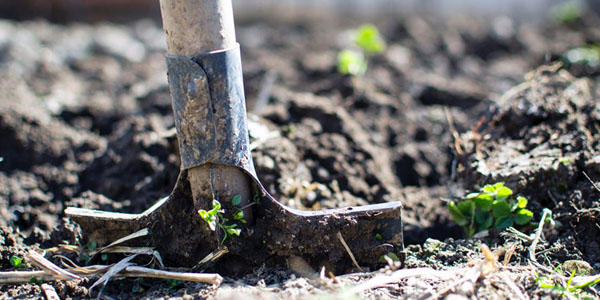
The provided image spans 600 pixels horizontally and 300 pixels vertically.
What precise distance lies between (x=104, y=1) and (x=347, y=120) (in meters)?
5.89

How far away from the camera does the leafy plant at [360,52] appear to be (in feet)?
12.4

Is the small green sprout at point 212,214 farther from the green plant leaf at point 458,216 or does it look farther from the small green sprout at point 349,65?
the small green sprout at point 349,65

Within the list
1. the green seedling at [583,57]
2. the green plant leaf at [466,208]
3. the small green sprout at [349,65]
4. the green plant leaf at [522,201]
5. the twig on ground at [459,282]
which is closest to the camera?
the twig on ground at [459,282]

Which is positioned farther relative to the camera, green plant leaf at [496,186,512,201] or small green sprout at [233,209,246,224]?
green plant leaf at [496,186,512,201]

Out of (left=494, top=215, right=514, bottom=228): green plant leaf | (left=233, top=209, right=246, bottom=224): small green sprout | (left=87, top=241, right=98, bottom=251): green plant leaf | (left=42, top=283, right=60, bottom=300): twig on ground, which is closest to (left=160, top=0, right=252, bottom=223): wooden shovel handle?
Answer: (left=233, top=209, right=246, bottom=224): small green sprout

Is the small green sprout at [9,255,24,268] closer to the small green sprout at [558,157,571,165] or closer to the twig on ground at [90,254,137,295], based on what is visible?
the twig on ground at [90,254,137,295]

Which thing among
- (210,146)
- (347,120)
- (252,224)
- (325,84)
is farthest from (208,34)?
(325,84)

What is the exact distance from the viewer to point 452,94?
3789mm

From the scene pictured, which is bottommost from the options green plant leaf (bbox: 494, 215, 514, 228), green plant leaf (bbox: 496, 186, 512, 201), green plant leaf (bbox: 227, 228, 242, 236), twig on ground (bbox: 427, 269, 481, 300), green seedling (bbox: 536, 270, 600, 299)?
green seedling (bbox: 536, 270, 600, 299)

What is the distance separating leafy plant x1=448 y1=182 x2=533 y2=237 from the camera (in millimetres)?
1942

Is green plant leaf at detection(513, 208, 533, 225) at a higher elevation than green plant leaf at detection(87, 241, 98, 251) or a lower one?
lower

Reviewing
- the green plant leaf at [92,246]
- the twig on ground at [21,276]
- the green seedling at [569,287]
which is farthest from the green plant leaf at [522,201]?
the twig on ground at [21,276]

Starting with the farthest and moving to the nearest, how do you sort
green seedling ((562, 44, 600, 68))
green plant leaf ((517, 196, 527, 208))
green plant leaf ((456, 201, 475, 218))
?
green seedling ((562, 44, 600, 68)) < green plant leaf ((456, 201, 475, 218)) < green plant leaf ((517, 196, 527, 208))

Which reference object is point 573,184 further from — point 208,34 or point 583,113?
point 208,34
